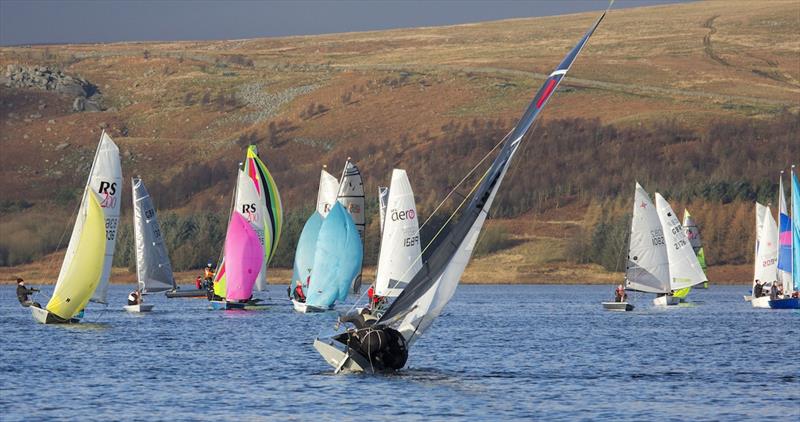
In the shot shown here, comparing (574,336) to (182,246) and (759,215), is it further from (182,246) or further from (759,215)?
(182,246)

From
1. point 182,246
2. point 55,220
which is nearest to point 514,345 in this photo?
point 182,246

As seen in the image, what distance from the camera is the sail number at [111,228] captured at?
67562 millimetres

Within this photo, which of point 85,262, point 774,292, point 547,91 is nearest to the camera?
point 547,91

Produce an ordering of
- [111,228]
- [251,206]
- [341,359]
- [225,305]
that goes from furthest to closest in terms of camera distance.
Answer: [251,206]
[225,305]
[111,228]
[341,359]

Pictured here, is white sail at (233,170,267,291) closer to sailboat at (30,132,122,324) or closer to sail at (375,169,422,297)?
sailboat at (30,132,122,324)

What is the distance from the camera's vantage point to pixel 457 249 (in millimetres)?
42844

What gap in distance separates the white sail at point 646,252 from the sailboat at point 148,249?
→ 28.1 m

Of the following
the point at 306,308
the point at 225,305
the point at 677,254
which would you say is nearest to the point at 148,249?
the point at 225,305

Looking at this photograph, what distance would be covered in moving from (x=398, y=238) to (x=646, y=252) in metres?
25.2

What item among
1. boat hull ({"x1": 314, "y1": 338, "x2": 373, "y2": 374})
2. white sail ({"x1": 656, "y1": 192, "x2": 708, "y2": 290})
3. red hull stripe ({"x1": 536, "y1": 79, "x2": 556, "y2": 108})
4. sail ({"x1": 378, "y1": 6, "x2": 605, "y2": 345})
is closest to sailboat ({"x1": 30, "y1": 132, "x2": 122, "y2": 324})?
boat hull ({"x1": 314, "y1": 338, "x2": 373, "y2": 374})

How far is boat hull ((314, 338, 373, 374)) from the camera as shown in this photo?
4550cm

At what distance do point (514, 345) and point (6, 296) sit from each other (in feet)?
223

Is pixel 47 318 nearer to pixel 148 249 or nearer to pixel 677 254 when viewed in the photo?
pixel 148 249

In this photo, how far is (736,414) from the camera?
124 ft
